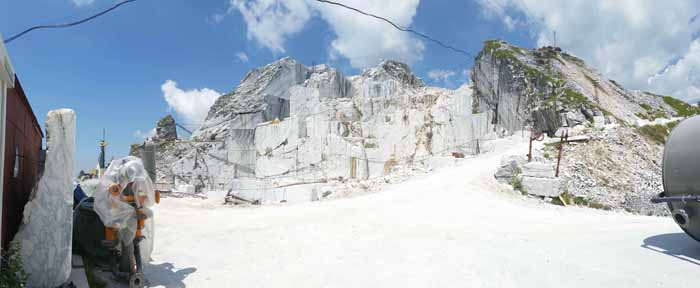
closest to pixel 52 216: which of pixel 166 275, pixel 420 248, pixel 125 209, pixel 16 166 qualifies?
pixel 125 209

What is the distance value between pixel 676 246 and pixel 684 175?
5.92 ft

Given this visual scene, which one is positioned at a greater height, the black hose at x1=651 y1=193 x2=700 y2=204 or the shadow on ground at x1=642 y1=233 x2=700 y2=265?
the black hose at x1=651 y1=193 x2=700 y2=204

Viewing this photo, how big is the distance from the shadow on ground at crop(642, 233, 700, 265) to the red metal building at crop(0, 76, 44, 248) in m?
9.31

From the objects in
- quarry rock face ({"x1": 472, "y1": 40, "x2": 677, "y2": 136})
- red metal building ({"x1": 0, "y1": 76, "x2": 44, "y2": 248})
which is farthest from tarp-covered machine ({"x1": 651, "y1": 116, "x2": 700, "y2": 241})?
quarry rock face ({"x1": 472, "y1": 40, "x2": 677, "y2": 136})

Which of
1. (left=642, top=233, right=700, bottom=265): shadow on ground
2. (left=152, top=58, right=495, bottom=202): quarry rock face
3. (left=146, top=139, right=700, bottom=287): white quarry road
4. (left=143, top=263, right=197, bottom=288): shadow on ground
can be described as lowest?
(left=143, top=263, right=197, bottom=288): shadow on ground

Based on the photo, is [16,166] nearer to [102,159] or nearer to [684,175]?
[684,175]

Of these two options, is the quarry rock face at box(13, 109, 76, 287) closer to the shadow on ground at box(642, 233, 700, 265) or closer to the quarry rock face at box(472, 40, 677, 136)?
the shadow on ground at box(642, 233, 700, 265)

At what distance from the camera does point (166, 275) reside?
588cm

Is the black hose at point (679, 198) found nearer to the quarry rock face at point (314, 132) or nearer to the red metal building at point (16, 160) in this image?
the red metal building at point (16, 160)

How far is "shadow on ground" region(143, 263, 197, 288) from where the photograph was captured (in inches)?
217

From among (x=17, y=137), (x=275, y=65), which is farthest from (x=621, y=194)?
(x=275, y=65)

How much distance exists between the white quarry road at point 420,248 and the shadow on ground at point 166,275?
0.02m

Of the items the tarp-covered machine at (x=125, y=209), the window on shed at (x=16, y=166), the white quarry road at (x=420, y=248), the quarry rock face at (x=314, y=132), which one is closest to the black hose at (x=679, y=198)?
the white quarry road at (x=420, y=248)

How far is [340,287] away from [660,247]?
576cm
